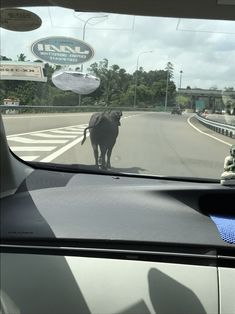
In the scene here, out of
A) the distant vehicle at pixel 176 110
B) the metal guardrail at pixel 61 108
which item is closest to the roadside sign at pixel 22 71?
the metal guardrail at pixel 61 108

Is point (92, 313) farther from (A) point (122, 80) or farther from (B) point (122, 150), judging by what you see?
(A) point (122, 80)

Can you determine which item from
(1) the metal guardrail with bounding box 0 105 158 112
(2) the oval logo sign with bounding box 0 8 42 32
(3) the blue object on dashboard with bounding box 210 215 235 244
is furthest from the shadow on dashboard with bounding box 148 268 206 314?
(2) the oval logo sign with bounding box 0 8 42 32

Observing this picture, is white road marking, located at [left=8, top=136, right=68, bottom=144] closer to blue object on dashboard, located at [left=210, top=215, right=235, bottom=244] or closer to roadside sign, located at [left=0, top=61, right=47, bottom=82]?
roadside sign, located at [left=0, top=61, right=47, bottom=82]

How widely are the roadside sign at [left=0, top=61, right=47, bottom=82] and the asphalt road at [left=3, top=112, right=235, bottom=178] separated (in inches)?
9.3

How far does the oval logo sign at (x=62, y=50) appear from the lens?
2.79m

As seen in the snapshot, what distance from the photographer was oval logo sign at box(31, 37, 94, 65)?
2791mm

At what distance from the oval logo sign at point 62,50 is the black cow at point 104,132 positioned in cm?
37

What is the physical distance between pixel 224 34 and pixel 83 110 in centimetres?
88

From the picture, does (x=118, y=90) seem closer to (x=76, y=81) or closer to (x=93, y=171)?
(x=76, y=81)

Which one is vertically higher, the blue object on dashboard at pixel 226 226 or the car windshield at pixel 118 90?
A: the car windshield at pixel 118 90

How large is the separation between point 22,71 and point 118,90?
54 cm

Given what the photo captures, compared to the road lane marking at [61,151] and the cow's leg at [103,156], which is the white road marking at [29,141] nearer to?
the road lane marking at [61,151]

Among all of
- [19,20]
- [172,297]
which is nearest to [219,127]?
[172,297]

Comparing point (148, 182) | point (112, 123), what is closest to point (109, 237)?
point (148, 182)
